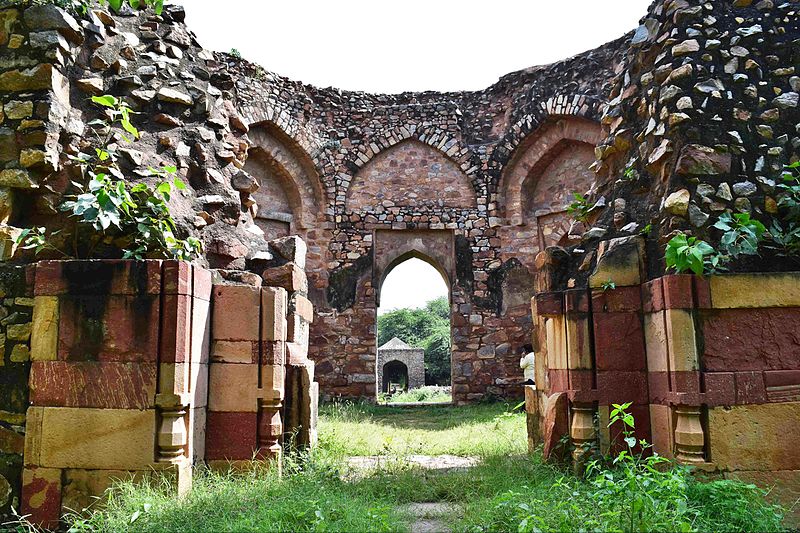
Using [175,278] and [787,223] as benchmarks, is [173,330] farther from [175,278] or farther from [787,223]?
[787,223]

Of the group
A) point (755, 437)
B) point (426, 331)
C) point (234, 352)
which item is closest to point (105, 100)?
point (234, 352)

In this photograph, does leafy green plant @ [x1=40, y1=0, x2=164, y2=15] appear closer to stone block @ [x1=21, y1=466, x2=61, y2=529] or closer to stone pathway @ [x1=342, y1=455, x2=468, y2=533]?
stone block @ [x1=21, y1=466, x2=61, y2=529]

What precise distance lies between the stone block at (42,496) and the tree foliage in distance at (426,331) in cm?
2859

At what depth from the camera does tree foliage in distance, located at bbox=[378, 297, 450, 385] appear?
108 feet

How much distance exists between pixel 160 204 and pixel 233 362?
1343mm

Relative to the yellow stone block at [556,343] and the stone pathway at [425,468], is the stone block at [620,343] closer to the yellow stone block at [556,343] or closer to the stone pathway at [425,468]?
the yellow stone block at [556,343]

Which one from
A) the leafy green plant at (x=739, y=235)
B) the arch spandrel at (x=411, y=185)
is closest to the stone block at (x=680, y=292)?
the leafy green plant at (x=739, y=235)

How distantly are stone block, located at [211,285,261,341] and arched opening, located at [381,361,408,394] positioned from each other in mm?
24809

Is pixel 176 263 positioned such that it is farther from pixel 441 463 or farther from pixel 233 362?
pixel 441 463

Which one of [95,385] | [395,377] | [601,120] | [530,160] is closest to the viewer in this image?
[95,385]

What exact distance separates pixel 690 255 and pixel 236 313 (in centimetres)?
334

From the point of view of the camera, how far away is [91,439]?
160 inches

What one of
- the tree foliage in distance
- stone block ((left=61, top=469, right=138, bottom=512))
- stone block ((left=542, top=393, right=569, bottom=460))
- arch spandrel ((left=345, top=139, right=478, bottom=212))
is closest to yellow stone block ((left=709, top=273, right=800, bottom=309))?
stone block ((left=542, top=393, right=569, bottom=460))

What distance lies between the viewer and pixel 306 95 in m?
12.8
